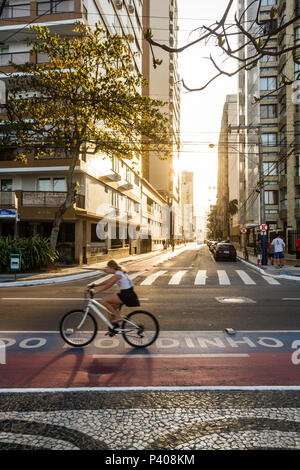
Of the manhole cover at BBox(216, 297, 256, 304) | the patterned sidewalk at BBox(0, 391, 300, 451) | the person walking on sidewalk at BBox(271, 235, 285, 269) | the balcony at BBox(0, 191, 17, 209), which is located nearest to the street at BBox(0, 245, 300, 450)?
the patterned sidewalk at BBox(0, 391, 300, 451)

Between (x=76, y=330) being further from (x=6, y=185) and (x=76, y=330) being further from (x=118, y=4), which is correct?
(x=118, y=4)

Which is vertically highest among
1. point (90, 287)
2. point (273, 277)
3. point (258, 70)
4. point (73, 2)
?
point (258, 70)

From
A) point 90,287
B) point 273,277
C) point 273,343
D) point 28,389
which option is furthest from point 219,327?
point 273,277

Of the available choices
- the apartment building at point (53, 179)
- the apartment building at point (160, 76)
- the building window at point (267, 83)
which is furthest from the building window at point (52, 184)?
the apartment building at point (160, 76)

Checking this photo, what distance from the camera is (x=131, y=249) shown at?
41625mm

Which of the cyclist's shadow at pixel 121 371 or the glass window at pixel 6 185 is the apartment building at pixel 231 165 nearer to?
the glass window at pixel 6 185

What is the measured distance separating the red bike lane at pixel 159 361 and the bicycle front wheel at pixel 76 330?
0.54 feet

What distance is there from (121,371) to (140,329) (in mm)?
1195

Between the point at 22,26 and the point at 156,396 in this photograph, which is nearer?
the point at 156,396

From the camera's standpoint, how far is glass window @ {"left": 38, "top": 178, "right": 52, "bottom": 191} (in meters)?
26.1

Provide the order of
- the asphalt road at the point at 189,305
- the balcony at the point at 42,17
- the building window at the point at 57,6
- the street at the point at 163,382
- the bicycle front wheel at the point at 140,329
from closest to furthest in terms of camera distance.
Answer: the street at the point at 163,382 < the bicycle front wheel at the point at 140,329 < the asphalt road at the point at 189,305 < the balcony at the point at 42,17 < the building window at the point at 57,6

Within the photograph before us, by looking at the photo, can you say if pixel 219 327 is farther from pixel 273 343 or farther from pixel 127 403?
pixel 127 403

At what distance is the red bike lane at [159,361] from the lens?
4707 millimetres
